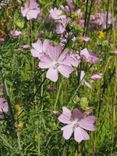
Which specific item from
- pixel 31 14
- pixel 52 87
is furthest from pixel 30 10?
pixel 52 87

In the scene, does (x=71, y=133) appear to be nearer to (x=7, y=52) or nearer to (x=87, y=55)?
(x=87, y=55)

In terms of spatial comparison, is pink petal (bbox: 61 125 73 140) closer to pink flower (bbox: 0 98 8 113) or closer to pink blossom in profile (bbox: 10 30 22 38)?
pink flower (bbox: 0 98 8 113)

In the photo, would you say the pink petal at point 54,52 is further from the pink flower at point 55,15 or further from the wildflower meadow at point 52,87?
the pink flower at point 55,15

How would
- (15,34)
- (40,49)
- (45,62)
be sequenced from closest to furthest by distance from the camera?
(45,62) < (40,49) < (15,34)

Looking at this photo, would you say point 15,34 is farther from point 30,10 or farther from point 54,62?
point 54,62

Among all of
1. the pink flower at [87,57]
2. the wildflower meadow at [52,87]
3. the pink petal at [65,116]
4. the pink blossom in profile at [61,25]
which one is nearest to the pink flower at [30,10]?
the wildflower meadow at [52,87]
